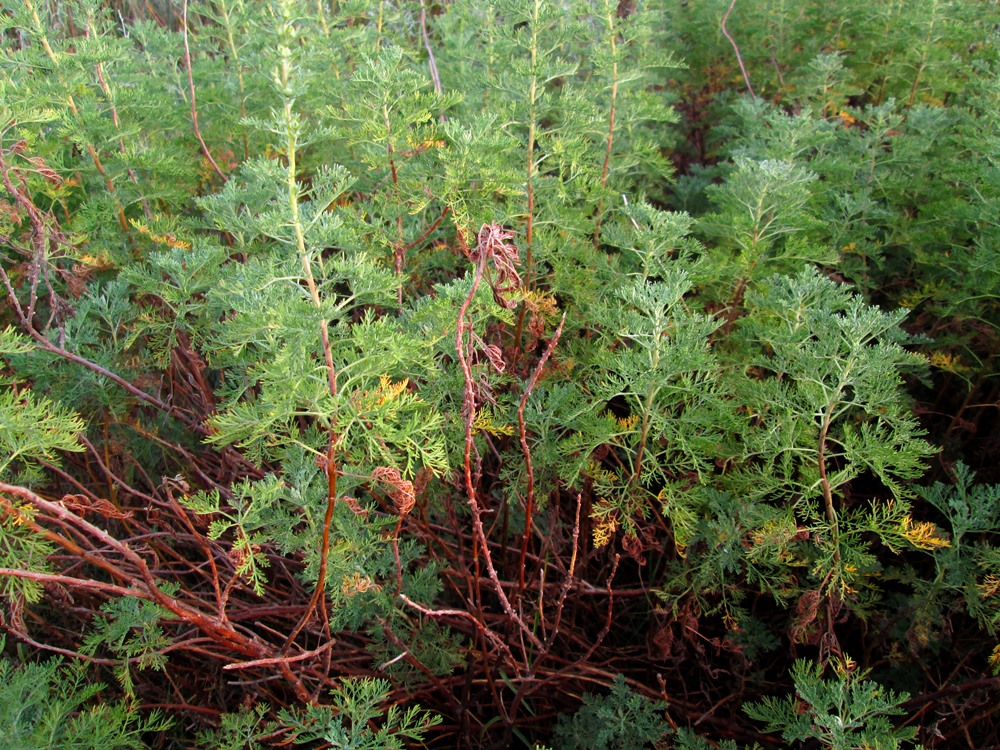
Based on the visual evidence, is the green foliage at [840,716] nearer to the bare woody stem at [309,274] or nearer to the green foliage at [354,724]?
the green foliage at [354,724]

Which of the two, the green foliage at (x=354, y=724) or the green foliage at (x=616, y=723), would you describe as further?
the green foliage at (x=616, y=723)

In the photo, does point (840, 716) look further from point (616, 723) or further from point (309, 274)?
point (309, 274)

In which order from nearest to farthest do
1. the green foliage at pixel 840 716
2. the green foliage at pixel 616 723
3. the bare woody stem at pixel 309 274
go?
1. the bare woody stem at pixel 309 274
2. the green foliage at pixel 840 716
3. the green foliage at pixel 616 723

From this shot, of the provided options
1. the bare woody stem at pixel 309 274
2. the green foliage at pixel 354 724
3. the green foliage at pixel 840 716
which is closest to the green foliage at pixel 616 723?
the green foliage at pixel 840 716

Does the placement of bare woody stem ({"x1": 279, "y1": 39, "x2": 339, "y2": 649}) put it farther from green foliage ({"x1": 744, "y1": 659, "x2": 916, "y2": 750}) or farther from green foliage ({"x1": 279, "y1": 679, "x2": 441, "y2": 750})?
green foliage ({"x1": 744, "y1": 659, "x2": 916, "y2": 750})

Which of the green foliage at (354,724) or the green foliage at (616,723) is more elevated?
the green foliage at (354,724)

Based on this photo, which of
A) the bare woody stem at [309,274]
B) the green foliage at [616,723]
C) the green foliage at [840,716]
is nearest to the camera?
the bare woody stem at [309,274]

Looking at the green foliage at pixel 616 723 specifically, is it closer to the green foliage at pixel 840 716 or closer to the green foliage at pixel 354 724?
the green foliage at pixel 840 716

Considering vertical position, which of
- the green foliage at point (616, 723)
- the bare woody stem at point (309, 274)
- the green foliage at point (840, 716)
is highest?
the bare woody stem at point (309, 274)

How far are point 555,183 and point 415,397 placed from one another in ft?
2.94

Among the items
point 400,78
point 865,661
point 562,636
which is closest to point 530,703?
point 562,636

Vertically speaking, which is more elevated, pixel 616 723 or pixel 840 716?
pixel 840 716

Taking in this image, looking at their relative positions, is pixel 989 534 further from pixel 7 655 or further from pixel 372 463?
pixel 7 655

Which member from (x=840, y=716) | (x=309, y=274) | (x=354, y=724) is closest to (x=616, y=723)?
(x=840, y=716)
